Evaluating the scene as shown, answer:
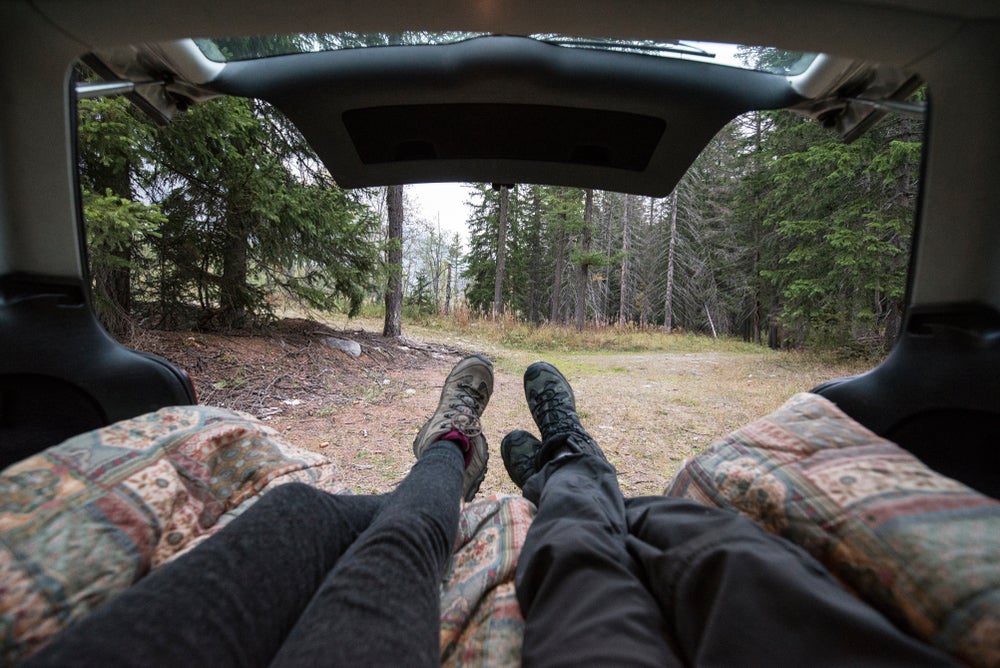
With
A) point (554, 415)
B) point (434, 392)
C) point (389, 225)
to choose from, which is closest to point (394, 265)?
point (389, 225)

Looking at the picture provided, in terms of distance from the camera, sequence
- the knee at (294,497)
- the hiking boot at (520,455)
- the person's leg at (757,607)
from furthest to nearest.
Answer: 1. the hiking boot at (520,455)
2. the knee at (294,497)
3. the person's leg at (757,607)

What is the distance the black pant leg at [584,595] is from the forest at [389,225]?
1401 millimetres

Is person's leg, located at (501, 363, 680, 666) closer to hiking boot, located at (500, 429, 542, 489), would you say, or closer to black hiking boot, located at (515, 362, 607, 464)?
black hiking boot, located at (515, 362, 607, 464)

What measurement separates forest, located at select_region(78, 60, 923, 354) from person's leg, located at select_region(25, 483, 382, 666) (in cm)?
173

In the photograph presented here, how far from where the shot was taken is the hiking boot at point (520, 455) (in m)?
1.49

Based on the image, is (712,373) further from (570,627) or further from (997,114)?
(570,627)

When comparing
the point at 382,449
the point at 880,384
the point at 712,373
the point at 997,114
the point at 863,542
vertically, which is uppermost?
the point at 997,114

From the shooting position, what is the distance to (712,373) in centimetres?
280

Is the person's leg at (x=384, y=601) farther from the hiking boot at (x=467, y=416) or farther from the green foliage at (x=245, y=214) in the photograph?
the green foliage at (x=245, y=214)

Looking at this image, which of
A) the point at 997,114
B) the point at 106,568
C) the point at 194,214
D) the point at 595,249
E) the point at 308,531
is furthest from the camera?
the point at 595,249

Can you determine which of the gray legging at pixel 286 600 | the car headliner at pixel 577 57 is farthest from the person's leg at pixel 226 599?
the car headliner at pixel 577 57

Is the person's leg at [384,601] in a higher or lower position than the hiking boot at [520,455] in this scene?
higher

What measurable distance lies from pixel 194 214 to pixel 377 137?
2.19 meters

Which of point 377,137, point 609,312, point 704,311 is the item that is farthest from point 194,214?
point 704,311
